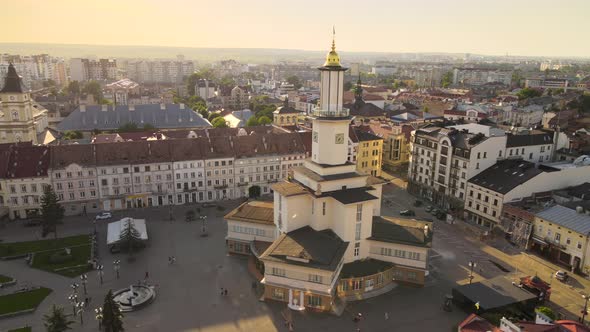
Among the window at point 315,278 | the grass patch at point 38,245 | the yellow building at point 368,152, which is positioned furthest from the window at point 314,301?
the yellow building at point 368,152

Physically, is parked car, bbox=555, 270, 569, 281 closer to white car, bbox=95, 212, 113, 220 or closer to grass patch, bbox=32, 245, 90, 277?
grass patch, bbox=32, 245, 90, 277

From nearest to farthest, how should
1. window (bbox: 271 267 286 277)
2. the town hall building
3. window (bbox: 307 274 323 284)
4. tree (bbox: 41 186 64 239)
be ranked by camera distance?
window (bbox: 307 274 323 284) < window (bbox: 271 267 286 277) < the town hall building < tree (bbox: 41 186 64 239)

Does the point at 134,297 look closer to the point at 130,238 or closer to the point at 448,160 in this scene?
the point at 130,238

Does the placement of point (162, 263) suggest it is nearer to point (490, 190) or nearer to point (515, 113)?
point (490, 190)

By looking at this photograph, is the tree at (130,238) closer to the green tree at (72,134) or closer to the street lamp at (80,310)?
the street lamp at (80,310)

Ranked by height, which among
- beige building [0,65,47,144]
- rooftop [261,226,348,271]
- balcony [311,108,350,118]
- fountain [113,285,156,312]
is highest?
balcony [311,108,350,118]

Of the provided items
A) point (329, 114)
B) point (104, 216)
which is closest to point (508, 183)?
point (329, 114)

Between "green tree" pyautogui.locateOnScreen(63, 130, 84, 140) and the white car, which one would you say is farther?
"green tree" pyautogui.locateOnScreen(63, 130, 84, 140)

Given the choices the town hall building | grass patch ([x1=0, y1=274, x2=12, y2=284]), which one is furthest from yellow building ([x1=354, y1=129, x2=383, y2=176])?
grass patch ([x1=0, y1=274, x2=12, y2=284])
